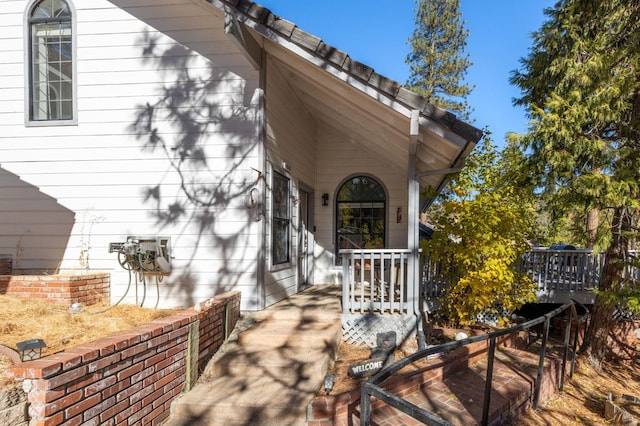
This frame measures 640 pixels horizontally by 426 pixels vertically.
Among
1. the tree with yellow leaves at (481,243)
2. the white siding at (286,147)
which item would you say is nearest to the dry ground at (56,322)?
the white siding at (286,147)

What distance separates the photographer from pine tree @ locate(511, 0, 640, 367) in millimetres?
4668

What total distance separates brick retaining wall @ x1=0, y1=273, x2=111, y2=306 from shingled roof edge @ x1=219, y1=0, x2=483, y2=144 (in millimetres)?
3938

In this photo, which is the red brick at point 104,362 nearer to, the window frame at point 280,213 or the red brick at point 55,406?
Answer: the red brick at point 55,406

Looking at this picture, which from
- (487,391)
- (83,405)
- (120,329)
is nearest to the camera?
(83,405)

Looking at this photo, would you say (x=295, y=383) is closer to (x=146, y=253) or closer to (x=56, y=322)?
(x=56, y=322)

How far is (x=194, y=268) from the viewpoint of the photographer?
4684mm

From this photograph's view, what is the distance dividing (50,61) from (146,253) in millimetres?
3230

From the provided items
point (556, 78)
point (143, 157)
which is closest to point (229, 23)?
point (143, 157)

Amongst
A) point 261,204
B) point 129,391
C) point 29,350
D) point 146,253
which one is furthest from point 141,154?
point 129,391

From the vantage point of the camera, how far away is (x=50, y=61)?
4.96m

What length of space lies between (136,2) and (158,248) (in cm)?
345

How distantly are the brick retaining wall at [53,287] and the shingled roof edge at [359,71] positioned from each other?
3938mm

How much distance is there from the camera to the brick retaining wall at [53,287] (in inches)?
163

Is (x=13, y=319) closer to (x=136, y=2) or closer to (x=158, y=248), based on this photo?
(x=158, y=248)
